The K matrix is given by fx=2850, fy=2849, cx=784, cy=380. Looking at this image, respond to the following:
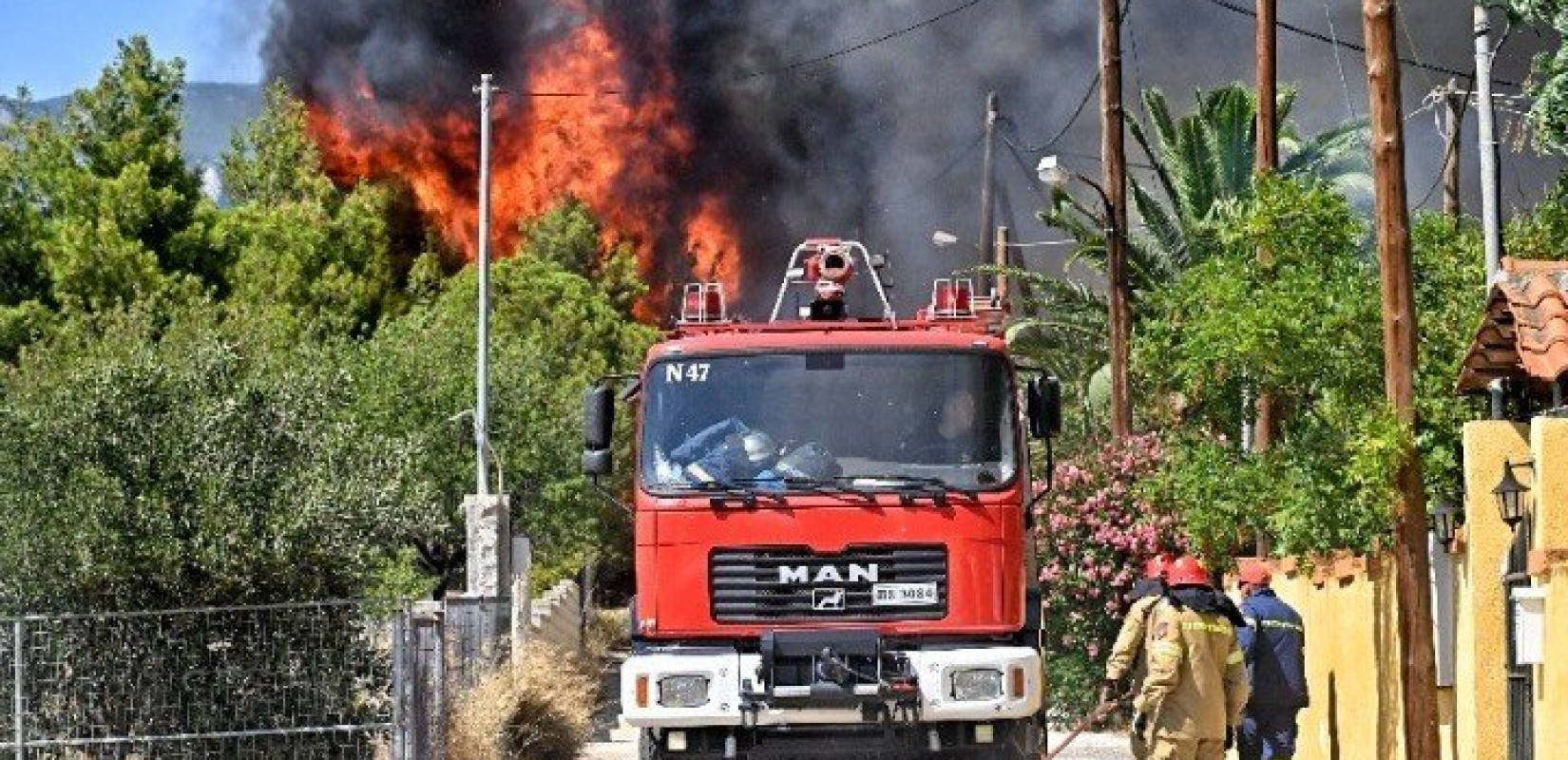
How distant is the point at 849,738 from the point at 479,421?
77.5 ft

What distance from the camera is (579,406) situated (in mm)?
53875

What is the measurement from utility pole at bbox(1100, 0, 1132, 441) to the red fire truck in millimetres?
16458

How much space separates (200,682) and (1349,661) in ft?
28.6

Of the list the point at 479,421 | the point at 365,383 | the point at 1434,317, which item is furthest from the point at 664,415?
the point at 365,383

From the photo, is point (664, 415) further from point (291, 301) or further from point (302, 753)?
point (291, 301)

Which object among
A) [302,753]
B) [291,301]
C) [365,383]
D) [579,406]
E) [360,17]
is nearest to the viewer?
[302,753]

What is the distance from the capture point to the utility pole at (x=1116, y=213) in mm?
33906

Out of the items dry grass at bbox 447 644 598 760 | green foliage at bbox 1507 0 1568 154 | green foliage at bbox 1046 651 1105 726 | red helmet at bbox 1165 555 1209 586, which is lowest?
green foliage at bbox 1046 651 1105 726

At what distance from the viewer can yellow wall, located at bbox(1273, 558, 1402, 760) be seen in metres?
20.1

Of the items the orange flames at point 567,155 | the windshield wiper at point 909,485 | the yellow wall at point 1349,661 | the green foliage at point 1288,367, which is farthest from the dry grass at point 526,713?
the orange flames at point 567,155

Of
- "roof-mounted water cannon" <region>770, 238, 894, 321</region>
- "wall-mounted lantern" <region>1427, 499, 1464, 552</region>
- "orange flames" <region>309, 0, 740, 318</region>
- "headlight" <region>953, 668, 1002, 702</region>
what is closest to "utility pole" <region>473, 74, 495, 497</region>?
"roof-mounted water cannon" <region>770, 238, 894, 321</region>

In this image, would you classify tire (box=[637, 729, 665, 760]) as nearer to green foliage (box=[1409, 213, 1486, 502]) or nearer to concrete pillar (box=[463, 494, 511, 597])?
green foliage (box=[1409, 213, 1486, 502])

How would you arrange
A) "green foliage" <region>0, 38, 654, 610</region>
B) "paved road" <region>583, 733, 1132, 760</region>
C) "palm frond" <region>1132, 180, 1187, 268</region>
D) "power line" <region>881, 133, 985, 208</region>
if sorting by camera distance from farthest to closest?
"power line" <region>881, 133, 985, 208</region> < "palm frond" <region>1132, 180, 1187, 268</region> < "paved road" <region>583, 733, 1132, 760</region> < "green foliage" <region>0, 38, 654, 610</region>

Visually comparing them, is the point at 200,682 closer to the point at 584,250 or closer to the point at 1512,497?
the point at 1512,497
